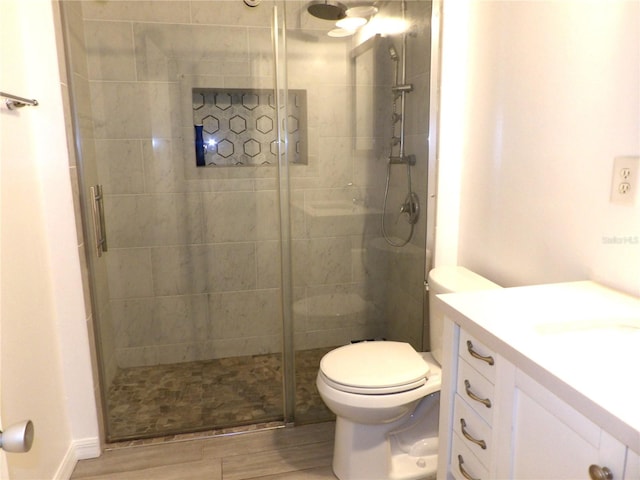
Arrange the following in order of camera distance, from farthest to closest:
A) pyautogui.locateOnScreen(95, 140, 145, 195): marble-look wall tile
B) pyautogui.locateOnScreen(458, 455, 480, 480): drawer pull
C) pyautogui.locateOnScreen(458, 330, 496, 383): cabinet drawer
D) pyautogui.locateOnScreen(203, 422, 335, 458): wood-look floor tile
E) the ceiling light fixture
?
pyautogui.locateOnScreen(95, 140, 145, 195): marble-look wall tile
the ceiling light fixture
pyautogui.locateOnScreen(203, 422, 335, 458): wood-look floor tile
pyautogui.locateOnScreen(458, 455, 480, 480): drawer pull
pyautogui.locateOnScreen(458, 330, 496, 383): cabinet drawer

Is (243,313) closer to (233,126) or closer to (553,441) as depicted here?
(233,126)

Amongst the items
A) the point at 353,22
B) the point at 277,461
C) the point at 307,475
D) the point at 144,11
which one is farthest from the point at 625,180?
the point at 144,11

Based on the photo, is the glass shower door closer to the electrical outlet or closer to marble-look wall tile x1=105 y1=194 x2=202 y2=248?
marble-look wall tile x1=105 y1=194 x2=202 y2=248

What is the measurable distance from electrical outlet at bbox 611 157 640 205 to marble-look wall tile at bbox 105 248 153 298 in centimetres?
231

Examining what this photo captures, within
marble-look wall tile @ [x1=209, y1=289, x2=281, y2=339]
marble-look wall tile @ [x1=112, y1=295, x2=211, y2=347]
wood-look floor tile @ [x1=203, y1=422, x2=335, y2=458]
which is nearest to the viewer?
wood-look floor tile @ [x1=203, y1=422, x2=335, y2=458]

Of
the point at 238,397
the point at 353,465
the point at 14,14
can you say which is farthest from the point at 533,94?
the point at 238,397

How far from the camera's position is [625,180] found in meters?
1.28

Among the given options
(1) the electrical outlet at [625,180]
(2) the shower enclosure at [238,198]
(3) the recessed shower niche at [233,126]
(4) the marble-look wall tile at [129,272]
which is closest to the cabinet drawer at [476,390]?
(1) the electrical outlet at [625,180]

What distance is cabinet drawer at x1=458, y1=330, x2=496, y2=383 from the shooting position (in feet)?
3.60

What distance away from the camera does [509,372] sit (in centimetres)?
103

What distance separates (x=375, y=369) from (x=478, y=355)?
713 millimetres

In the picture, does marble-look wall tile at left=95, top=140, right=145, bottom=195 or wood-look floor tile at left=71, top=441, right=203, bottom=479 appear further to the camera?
marble-look wall tile at left=95, top=140, right=145, bottom=195

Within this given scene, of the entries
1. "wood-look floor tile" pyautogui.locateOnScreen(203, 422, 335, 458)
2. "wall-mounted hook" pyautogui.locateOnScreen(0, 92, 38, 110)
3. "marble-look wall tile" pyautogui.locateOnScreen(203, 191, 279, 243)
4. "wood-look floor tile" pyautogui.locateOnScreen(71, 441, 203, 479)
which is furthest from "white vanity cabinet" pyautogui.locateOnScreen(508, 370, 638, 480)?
"marble-look wall tile" pyautogui.locateOnScreen(203, 191, 279, 243)

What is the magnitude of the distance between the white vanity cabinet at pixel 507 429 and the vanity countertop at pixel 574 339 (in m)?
0.04
